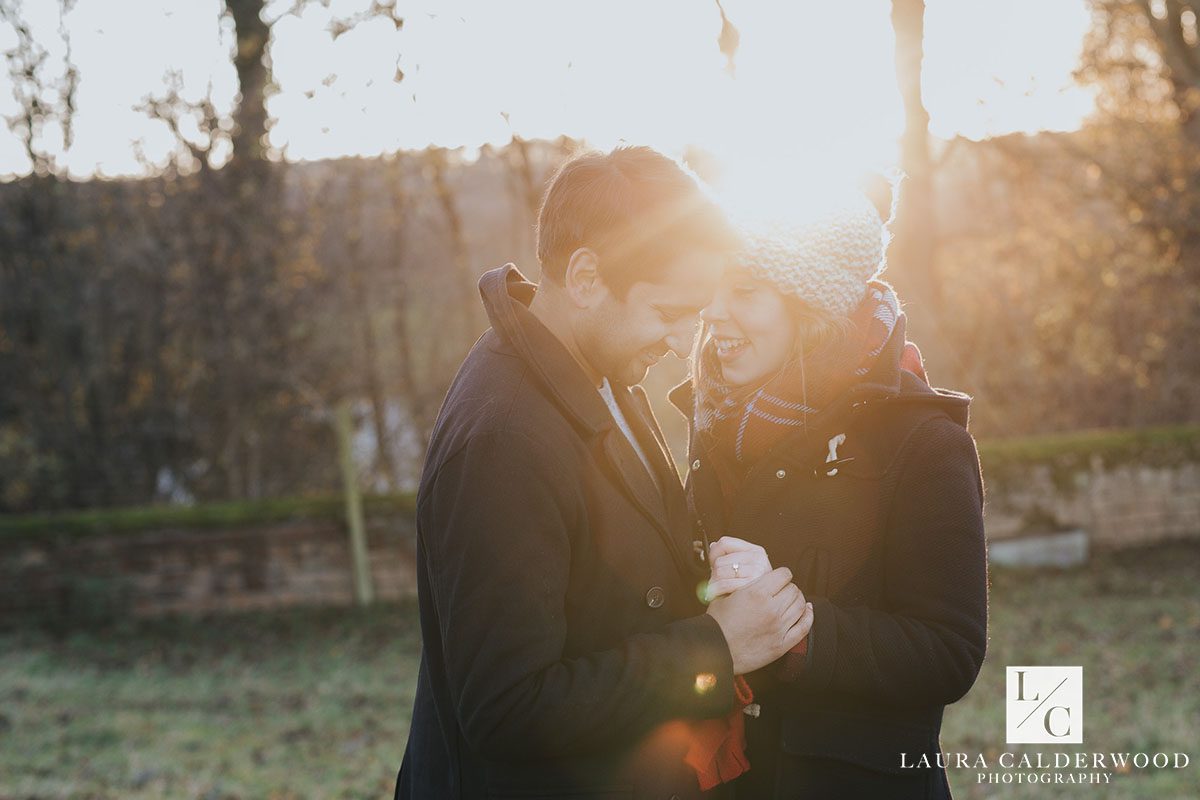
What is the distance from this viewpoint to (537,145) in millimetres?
10375

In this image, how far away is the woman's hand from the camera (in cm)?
203

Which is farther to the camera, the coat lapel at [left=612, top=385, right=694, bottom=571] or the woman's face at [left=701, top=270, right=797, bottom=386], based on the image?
the woman's face at [left=701, top=270, right=797, bottom=386]

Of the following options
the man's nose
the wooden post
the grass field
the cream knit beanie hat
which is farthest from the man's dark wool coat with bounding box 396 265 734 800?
the wooden post

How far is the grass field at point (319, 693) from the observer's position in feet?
18.5

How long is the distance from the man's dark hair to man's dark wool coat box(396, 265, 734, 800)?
0.18m

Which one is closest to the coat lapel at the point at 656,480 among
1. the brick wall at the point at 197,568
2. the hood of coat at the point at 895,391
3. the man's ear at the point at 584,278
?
the man's ear at the point at 584,278

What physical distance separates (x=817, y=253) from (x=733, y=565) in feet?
2.00

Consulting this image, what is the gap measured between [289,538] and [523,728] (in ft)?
25.9

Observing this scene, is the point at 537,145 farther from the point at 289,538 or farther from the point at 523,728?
the point at 523,728

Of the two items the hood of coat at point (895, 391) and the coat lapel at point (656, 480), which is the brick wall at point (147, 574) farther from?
the hood of coat at point (895, 391)

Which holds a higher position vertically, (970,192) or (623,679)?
(970,192)

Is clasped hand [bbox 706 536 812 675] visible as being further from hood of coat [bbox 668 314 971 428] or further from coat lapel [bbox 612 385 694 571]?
hood of coat [bbox 668 314 971 428]

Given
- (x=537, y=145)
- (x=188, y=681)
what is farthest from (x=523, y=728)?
(x=537, y=145)

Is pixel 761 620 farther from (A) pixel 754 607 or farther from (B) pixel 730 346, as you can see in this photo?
(B) pixel 730 346
